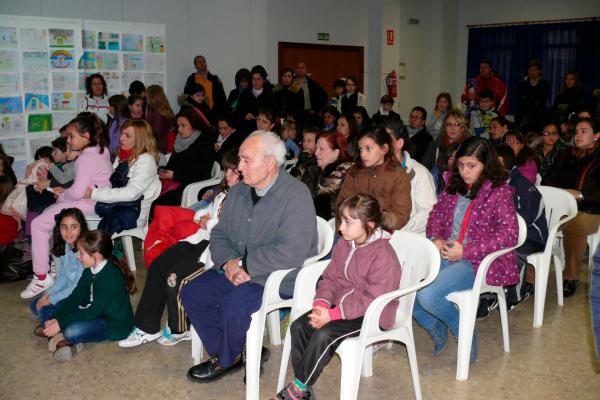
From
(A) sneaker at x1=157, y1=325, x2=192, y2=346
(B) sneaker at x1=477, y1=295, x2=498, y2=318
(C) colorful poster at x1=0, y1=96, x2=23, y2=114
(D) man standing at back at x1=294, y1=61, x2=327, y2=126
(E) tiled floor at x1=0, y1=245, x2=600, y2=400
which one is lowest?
(E) tiled floor at x1=0, y1=245, x2=600, y2=400

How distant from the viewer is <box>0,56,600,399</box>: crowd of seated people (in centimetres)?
286

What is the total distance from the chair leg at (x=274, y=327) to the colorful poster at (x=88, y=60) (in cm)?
501

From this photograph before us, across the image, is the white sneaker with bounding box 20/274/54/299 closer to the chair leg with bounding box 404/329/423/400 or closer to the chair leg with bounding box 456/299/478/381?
the chair leg with bounding box 404/329/423/400

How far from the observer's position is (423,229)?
366cm

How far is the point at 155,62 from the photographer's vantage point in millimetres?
8000

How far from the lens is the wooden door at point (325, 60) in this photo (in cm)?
960

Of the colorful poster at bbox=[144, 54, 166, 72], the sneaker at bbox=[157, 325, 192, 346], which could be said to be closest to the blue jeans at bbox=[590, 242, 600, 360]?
the sneaker at bbox=[157, 325, 192, 346]

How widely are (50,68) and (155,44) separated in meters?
1.42

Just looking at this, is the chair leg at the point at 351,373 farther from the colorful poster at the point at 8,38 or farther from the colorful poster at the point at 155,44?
the colorful poster at the point at 155,44

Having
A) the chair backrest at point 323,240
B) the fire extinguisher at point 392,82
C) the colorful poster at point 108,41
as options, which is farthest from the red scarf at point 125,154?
the fire extinguisher at point 392,82

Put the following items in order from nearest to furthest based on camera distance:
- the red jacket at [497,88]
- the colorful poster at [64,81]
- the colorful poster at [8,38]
Result: 1. the colorful poster at [8,38]
2. the colorful poster at [64,81]
3. the red jacket at [497,88]

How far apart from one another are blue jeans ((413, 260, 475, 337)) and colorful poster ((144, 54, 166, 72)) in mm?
5829

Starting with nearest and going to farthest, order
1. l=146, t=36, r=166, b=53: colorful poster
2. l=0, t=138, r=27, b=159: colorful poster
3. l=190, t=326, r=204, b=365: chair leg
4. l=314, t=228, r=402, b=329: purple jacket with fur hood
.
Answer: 1. l=314, t=228, r=402, b=329: purple jacket with fur hood
2. l=190, t=326, r=204, b=365: chair leg
3. l=0, t=138, r=27, b=159: colorful poster
4. l=146, t=36, r=166, b=53: colorful poster

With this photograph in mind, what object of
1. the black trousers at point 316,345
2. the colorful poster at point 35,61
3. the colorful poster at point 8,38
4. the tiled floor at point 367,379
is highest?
the colorful poster at point 8,38
